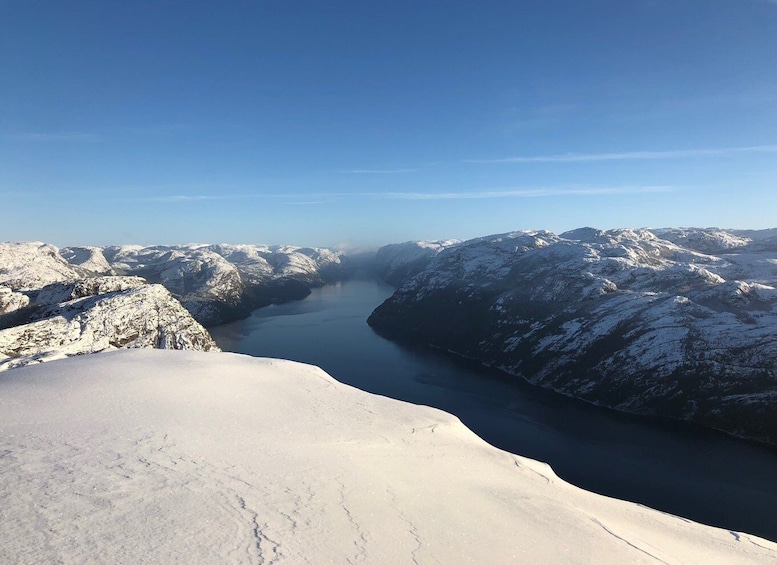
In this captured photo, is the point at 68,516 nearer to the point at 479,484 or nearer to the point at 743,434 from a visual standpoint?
the point at 479,484

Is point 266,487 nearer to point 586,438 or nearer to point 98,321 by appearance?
point 586,438

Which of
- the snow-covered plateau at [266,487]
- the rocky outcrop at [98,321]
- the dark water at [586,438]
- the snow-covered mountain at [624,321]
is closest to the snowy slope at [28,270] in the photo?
the rocky outcrop at [98,321]

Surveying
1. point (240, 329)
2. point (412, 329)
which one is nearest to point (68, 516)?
point (412, 329)

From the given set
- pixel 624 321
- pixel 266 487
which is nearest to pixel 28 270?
pixel 266 487

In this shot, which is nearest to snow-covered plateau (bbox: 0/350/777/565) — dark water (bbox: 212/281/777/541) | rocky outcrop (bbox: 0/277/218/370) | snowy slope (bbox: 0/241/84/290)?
dark water (bbox: 212/281/777/541)

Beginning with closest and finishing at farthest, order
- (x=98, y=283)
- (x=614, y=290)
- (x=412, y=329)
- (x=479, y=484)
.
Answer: (x=479, y=484), (x=98, y=283), (x=614, y=290), (x=412, y=329)

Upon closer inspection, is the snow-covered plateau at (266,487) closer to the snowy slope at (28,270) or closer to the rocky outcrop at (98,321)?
the rocky outcrop at (98,321)

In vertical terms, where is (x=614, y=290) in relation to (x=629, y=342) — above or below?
above
